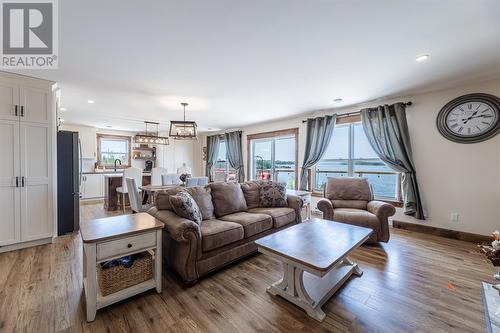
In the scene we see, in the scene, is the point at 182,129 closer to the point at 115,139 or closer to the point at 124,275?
the point at 124,275

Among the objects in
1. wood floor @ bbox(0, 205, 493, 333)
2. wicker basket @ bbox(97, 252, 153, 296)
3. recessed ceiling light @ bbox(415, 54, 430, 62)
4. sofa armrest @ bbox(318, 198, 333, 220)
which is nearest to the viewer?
wood floor @ bbox(0, 205, 493, 333)

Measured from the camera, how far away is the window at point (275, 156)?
567 centimetres

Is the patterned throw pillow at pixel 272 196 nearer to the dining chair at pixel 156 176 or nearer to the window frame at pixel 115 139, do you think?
the dining chair at pixel 156 176

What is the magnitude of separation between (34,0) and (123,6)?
2.28ft

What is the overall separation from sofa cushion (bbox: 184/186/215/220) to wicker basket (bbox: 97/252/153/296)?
87cm

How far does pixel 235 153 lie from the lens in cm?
700

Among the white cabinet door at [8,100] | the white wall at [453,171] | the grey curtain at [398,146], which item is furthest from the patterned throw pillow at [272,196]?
the white cabinet door at [8,100]

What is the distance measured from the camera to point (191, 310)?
1752mm

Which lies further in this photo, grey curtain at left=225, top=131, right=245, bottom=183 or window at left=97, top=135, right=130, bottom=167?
window at left=97, top=135, right=130, bottom=167

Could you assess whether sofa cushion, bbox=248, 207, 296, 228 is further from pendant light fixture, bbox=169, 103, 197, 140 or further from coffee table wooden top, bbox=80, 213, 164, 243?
pendant light fixture, bbox=169, 103, 197, 140

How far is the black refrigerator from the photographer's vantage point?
342 centimetres

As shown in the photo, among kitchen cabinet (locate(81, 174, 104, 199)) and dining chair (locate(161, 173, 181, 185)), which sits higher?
dining chair (locate(161, 173, 181, 185))

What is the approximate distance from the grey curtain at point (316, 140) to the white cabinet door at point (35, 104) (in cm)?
482

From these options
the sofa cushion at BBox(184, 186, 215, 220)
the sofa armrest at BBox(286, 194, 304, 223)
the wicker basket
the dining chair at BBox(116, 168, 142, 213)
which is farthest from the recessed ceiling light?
the dining chair at BBox(116, 168, 142, 213)
